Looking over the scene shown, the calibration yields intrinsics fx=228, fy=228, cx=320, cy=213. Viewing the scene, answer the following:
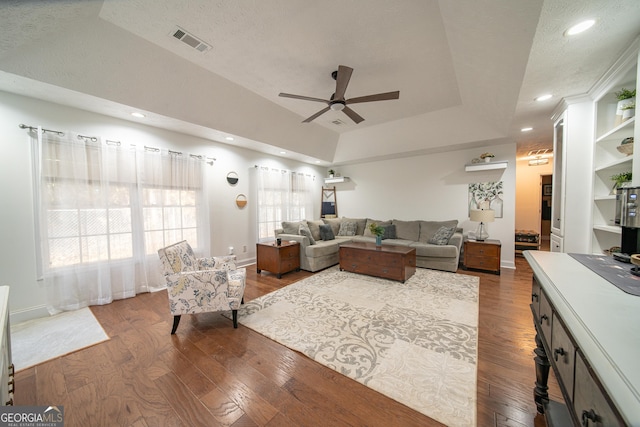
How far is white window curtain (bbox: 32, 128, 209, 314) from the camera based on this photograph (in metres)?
2.65

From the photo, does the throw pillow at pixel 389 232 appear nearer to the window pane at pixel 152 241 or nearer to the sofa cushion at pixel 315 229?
the sofa cushion at pixel 315 229

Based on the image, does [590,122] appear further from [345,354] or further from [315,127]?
[315,127]

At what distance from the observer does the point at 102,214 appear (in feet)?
9.80

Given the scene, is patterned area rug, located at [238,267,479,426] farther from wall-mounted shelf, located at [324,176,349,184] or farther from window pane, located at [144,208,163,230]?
wall-mounted shelf, located at [324,176,349,184]

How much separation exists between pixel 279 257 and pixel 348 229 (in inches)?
90.0

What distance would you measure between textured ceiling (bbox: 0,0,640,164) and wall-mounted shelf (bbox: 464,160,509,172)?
685 mm

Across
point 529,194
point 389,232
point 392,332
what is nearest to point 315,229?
point 389,232

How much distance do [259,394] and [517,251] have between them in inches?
261

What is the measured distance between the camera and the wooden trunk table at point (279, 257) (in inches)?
156

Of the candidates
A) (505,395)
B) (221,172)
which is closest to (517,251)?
(505,395)

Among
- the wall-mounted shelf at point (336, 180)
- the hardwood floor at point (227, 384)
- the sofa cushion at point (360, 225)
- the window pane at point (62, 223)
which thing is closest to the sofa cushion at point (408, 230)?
the sofa cushion at point (360, 225)

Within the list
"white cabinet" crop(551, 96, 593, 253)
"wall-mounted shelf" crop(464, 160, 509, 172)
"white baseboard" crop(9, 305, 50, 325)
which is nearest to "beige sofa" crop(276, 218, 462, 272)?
"wall-mounted shelf" crop(464, 160, 509, 172)

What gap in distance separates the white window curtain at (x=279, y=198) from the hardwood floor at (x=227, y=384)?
114 inches

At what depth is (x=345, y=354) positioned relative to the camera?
196 centimetres
